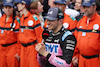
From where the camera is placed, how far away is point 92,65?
3629 mm

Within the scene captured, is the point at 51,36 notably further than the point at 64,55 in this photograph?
Yes

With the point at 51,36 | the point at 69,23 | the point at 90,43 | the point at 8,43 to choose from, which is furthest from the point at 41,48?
the point at 8,43

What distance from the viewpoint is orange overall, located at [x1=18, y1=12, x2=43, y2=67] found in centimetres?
445

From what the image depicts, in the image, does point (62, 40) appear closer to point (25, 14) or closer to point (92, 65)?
point (92, 65)

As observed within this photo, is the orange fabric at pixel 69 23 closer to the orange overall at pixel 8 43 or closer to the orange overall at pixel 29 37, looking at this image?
the orange overall at pixel 29 37

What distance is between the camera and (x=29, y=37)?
4.44 m

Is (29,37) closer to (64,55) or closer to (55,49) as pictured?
(55,49)

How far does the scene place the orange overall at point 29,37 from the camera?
4445 mm

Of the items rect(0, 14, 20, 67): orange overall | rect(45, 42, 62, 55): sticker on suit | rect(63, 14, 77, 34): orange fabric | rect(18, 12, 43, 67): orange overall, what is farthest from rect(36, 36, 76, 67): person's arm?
rect(0, 14, 20, 67): orange overall

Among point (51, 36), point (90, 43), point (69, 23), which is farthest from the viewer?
point (69, 23)

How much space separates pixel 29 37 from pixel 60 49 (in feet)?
6.99

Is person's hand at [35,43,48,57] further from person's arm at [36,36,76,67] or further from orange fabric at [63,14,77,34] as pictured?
orange fabric at [63,14,77,34]

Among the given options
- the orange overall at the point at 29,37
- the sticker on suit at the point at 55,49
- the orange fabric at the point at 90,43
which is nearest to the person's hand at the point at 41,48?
the sticker on suit at the point at 55,49

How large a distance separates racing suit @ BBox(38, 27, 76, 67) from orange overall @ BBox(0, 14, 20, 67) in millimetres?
2393
